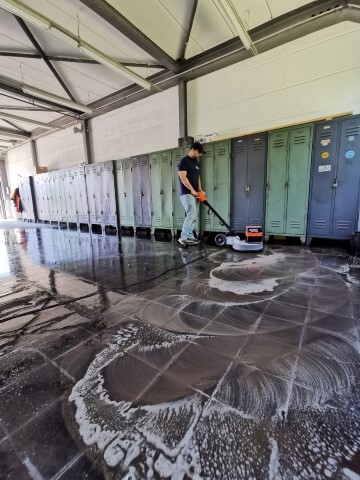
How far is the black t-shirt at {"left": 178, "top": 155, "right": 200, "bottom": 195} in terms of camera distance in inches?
162

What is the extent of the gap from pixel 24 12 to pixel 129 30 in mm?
1618

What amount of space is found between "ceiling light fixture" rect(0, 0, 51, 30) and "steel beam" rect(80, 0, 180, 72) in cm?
65

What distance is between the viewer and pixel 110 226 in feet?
25.2

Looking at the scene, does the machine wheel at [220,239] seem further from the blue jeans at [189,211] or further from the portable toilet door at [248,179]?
the portable toilet door at [248,179]

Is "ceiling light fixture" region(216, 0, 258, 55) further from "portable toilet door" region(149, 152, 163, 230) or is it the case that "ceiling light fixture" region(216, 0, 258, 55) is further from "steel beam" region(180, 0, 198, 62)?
"portable toilet door" region(149, 152, 163, 230)

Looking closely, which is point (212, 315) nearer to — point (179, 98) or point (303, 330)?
point (303, 330)

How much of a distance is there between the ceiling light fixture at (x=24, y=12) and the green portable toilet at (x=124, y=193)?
3.20 meters

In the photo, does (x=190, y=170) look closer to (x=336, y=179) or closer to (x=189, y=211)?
(x=189, y=211)

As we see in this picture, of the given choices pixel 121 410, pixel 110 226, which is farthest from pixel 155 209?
pixel 121 410

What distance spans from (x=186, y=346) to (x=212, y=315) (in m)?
0.45

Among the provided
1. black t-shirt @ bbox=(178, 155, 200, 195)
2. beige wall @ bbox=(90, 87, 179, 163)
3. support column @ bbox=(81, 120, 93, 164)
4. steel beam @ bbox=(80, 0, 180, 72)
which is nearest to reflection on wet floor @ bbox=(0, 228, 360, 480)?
black t-shirt @ bbox=(178, 155, 200, 195)

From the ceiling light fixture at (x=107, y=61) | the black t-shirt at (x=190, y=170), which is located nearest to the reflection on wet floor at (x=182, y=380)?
the black t-shirt at (x=190, y=170)

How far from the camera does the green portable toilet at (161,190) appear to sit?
18.4 feet

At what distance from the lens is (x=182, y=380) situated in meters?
1.16
